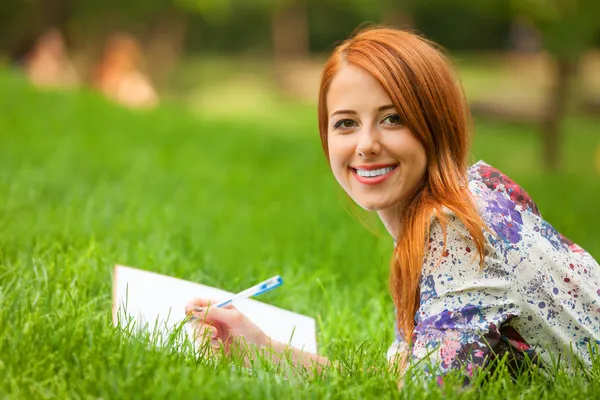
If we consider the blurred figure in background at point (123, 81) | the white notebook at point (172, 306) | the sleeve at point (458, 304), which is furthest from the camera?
the blurred figure in background at point (123, 81)

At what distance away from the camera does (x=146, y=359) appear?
1.76 meters

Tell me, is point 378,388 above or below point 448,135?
below

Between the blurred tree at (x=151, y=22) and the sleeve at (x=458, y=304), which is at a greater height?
the blurred tree at (x=151, y=22)

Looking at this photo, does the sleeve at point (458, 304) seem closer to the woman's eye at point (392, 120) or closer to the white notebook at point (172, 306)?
the woman's eye at point (392, 120)

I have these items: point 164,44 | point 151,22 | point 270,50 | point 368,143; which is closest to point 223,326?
point 368,143

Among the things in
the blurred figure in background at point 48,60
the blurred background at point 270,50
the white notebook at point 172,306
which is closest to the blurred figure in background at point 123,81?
the blurred background at point 270,50

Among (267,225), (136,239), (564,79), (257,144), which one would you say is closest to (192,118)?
(257,144)

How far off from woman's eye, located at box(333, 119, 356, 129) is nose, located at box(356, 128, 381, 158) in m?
0.06

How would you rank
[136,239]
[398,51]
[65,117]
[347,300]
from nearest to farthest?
[398,51], [347,300], [136,239], [65,117]

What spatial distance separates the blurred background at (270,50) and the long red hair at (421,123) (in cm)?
419

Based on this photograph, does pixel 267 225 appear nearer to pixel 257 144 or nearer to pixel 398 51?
pixel 398 51

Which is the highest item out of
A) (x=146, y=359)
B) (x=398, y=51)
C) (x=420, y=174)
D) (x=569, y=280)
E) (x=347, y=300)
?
(x=398, y=51)

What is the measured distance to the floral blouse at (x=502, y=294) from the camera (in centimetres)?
175

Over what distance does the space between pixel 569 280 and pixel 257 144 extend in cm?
539
